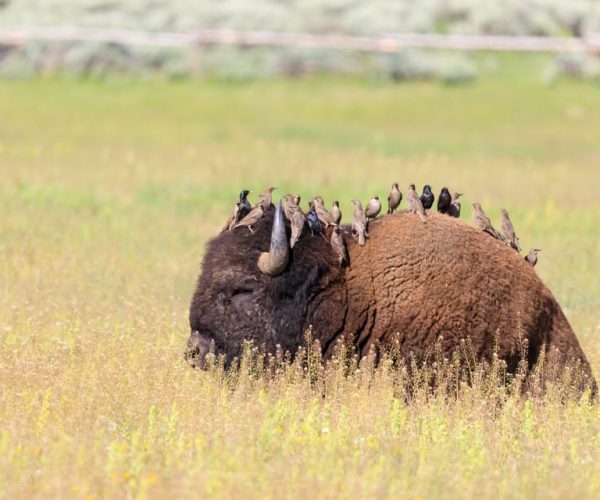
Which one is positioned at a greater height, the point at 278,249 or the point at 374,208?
the point at 374,208

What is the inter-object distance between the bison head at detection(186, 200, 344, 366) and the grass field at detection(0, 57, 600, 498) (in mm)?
312

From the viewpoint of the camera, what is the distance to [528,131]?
1351 inches

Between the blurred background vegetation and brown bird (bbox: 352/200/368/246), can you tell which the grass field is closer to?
brown bird (bbox: 352/200/368/246)

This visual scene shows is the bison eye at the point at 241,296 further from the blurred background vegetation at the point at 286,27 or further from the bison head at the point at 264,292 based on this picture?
the blurred background vegetation at the point at 286,27

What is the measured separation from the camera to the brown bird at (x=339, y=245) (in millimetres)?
10367

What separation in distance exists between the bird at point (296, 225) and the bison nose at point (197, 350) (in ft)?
3.00

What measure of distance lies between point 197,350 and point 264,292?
639 mm

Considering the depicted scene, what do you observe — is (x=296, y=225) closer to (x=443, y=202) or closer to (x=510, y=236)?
(x=443, y=202)

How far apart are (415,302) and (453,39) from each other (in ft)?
99.9

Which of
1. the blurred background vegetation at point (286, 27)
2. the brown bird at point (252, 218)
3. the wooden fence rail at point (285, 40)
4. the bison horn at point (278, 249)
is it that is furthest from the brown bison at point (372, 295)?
the blurred background vegetation at point (286, 27)

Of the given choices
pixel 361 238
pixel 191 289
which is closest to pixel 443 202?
pixel 361 238

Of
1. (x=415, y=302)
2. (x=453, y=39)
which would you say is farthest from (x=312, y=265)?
(x=453, y=39)

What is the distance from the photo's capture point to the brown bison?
10.2 metres

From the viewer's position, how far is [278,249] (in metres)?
10.2
